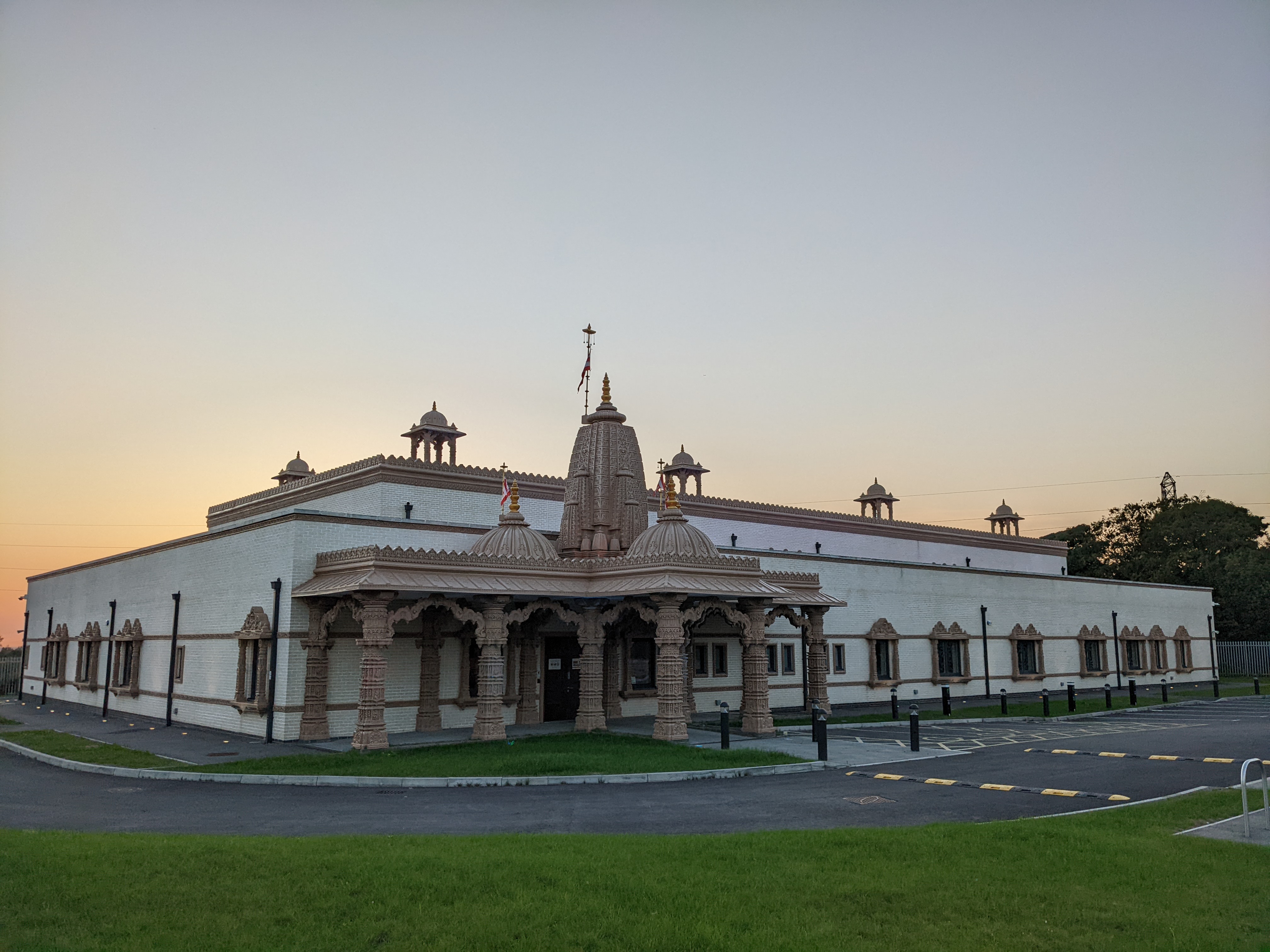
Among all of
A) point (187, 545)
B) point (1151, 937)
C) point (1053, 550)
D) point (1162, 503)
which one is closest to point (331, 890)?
point (1151, 937)

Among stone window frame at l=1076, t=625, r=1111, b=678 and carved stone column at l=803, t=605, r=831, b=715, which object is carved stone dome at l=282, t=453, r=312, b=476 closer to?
carved stone column at l=803, t=605, r=831, b=715

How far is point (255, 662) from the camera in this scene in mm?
23172

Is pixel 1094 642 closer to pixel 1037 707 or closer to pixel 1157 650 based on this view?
pixel 1157 650

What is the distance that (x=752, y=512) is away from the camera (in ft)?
132

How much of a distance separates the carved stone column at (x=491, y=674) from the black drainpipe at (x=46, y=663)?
26528 millimetres

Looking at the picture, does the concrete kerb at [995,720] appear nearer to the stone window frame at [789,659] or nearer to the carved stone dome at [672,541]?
the stone window frame at [789,659]

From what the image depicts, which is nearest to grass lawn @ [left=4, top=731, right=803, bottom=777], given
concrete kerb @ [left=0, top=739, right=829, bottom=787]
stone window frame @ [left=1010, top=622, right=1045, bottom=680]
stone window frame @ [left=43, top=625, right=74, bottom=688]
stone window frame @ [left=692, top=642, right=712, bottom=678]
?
concrete kerb @ [left=0, top=739, right=829, bottom=787]

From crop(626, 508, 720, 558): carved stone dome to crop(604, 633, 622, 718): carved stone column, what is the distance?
4.16 m

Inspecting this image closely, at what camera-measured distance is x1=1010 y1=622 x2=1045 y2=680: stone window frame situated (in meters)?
41.8

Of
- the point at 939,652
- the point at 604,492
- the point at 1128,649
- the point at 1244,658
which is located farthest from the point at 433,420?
the point at 1244,658

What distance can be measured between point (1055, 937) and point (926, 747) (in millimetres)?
15258

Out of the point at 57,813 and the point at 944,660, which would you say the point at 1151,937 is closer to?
the point at 57,813

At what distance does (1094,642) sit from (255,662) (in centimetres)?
4109

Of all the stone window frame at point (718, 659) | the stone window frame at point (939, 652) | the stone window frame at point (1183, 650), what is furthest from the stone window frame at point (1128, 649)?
the stone window frame at point (718, 659)
